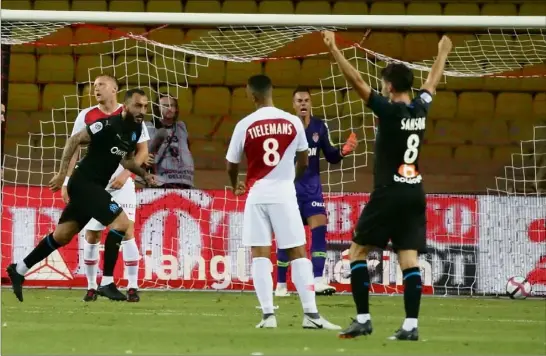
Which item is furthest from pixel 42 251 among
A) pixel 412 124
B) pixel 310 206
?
pixel 412 124

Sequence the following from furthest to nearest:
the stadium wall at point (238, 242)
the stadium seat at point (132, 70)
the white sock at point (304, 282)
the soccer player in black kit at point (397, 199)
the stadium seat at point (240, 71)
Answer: the stadium seat at point (240, 71) < the stadium seat at point (132, 70) < the stadium wall at point (238, 242) < the white sock at point (304, 282) < the soccer player in black kit at point (397, 199)

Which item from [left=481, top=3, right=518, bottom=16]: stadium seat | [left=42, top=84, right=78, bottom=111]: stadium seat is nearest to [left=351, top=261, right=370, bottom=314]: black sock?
[left=42, top=84, right=78, bottom=111]: stadium seat

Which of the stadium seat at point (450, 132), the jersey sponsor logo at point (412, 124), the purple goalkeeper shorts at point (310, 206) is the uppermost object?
the stadium seat at point (450, 132)

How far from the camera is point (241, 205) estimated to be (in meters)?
12.2

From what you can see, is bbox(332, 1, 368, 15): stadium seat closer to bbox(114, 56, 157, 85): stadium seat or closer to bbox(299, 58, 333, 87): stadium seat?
bbox(299, 58, 333, 87): stadium seat

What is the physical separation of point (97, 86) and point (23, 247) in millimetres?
2466

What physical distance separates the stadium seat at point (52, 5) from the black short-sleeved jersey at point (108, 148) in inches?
231

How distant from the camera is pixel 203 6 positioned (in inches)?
604

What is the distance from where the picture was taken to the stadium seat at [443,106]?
49.2 feet

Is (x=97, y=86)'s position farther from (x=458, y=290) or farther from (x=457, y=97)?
(x=457, y=97)

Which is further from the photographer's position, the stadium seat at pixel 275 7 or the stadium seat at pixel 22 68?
the stadium seat at pixel 275 7

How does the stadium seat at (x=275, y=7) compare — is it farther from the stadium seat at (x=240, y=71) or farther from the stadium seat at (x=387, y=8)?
the stadium seat at (x=387, y=8)

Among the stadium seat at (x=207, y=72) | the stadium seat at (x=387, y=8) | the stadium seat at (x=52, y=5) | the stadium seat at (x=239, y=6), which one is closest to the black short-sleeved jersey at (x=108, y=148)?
the stadium seat at (x=207, y=72)

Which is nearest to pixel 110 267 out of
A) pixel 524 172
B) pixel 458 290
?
pixel 458 290
